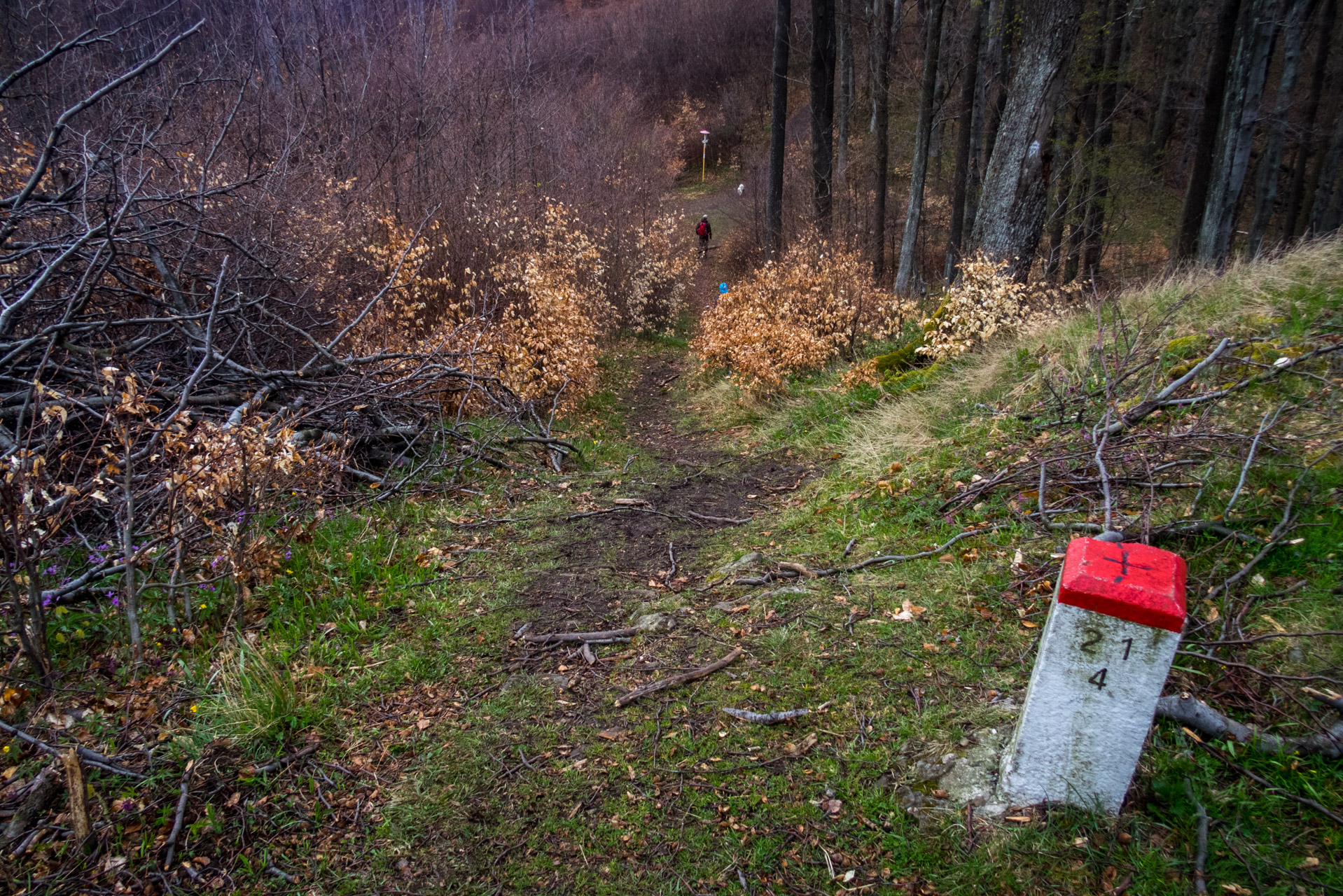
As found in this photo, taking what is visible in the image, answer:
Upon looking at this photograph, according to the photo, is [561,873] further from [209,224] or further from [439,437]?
[209,224]

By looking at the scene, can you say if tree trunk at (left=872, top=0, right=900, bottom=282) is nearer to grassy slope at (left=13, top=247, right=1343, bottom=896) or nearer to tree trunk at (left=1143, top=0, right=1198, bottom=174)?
tree trunk at (left=1143, top=0, right=1198, bottom=174)

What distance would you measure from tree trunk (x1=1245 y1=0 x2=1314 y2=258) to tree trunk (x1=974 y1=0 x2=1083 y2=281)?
13.2 ft

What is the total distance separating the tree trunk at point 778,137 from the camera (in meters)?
14.0

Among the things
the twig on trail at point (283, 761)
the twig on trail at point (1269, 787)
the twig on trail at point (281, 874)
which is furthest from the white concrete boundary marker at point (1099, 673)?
the twig on trail at point (283, 761)

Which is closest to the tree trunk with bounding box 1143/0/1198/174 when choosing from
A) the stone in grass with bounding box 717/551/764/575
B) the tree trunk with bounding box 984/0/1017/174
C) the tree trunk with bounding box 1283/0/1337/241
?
the tree trunk with bounding box 1283/0/1337/241

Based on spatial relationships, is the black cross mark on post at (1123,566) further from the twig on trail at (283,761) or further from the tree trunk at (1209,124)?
the tree trunk at (1209,124)

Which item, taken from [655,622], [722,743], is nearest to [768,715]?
[722,743]

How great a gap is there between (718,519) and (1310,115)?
19686 mm

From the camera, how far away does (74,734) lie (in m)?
2.76

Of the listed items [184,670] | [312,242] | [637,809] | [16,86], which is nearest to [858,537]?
[637,809]

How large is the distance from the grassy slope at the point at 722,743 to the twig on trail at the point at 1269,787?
29 mm

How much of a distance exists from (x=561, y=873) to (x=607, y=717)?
0.84 meters

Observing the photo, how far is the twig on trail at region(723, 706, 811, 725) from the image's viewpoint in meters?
3.02

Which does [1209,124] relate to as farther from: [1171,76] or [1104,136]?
[1171,76]
